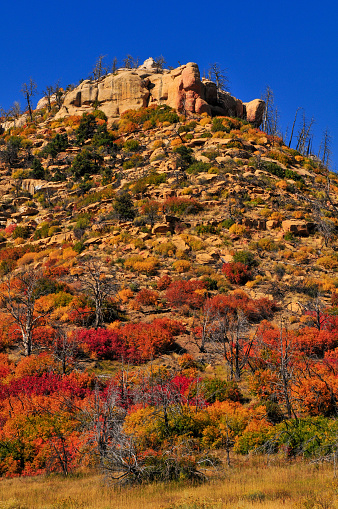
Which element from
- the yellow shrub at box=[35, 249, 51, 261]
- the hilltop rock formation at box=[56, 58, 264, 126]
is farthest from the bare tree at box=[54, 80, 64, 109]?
the yellow shrub at box=[35, 249, 51, 261]

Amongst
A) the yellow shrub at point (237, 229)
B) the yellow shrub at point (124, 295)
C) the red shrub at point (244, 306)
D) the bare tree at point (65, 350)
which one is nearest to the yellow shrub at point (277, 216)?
the yellow shrub at point (237, 229)

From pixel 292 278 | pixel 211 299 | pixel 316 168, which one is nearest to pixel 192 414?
pixel 211 299

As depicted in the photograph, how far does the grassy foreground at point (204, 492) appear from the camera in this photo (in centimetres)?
810

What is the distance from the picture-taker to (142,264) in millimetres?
27172

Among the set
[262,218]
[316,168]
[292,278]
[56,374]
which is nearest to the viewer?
[56,374]

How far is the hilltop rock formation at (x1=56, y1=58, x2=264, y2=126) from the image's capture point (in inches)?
2090

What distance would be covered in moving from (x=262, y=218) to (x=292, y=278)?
862 cm

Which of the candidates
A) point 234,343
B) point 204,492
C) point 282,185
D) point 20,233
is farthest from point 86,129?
point 204,492

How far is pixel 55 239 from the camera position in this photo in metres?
34.9

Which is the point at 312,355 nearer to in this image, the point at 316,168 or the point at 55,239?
the point at 55,239

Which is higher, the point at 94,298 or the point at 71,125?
the point at 71,125

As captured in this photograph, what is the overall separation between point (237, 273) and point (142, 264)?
6.72 m

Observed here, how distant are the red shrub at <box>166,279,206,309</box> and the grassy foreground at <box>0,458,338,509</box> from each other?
503 inches

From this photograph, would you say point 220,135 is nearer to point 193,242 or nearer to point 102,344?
point 193,242
